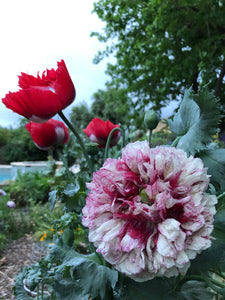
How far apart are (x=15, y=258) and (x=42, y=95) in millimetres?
1978

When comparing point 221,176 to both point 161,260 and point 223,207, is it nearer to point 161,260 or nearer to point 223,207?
point 223,207

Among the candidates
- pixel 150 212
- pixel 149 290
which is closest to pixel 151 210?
pixel 150 212

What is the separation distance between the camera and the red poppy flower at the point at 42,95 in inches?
16.4

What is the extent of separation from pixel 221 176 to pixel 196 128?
0.08 meters

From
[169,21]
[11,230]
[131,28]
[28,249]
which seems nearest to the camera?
[28,249]

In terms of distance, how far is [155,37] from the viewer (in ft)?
16.1

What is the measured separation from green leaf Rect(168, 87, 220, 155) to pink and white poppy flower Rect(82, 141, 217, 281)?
4.2 inches

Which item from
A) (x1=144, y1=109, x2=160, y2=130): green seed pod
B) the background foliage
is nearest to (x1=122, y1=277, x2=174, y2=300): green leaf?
(x1=144, y1=109, x2=160, y2=130): green seed pod

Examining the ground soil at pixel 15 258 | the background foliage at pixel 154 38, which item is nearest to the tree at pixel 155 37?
the background foliage at pixel 154 38

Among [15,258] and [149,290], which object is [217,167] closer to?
[149,290]

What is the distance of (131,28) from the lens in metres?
5.61

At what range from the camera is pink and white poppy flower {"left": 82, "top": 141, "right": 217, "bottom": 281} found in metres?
0.28

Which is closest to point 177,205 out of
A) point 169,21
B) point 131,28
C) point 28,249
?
point 28,249

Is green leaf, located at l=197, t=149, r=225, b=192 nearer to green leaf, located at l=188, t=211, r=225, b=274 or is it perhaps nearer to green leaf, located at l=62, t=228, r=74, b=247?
green leaf, located at l=188, t=211, r=225, b=274
